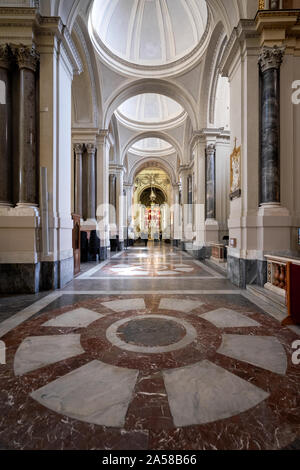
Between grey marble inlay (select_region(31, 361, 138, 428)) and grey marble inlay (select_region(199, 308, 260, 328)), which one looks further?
grey marble inlay (select_region(199, 308, 260, 328))

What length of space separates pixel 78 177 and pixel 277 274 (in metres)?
9.05

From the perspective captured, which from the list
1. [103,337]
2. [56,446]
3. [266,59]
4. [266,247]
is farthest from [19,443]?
[266,59]

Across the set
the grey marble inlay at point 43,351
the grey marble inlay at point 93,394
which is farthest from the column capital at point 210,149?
the grey marble inlay at point 93,394

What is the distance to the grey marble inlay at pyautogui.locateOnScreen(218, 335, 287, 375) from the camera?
7.23 feet

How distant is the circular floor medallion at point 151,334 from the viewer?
8.24ft

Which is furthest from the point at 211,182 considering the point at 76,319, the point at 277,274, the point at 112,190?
the point at 76,319

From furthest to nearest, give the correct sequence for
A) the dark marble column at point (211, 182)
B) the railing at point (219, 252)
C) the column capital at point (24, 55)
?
the dark marble column at point (211, 182) → the railing at point (219, 252) → the column capital at point (24, 55)

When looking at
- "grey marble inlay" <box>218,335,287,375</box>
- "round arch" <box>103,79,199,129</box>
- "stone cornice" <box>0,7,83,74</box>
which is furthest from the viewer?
"round arch" <box>103,79,199,129</box>

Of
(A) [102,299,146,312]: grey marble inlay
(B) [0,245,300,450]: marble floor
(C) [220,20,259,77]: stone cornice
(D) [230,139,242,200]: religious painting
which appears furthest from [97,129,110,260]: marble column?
(B) [0,245,300,450]: marble floor

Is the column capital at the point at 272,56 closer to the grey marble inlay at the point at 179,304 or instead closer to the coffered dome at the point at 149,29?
the grey marble inlay at the point at 179,304

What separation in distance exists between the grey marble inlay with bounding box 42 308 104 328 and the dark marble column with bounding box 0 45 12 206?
9.76ft

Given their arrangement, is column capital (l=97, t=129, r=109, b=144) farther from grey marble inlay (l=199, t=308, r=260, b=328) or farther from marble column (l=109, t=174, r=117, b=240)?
grey marble inlay (l=199, t=308, r=260, b=328)

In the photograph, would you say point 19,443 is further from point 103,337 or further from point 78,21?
point 78,21

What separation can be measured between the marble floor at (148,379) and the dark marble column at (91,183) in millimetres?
7282
